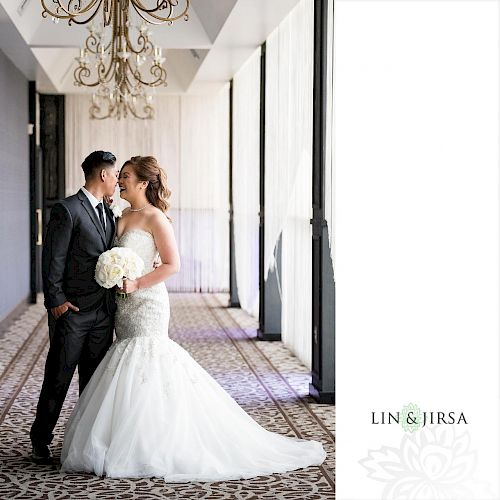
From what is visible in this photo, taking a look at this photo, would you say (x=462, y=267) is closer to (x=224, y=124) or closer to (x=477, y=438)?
(x=477, y=438)

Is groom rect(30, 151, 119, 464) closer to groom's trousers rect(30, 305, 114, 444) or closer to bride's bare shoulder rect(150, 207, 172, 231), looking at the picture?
groom's trousers rect(30, 305, 114, 444)

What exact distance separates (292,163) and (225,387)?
226 cm

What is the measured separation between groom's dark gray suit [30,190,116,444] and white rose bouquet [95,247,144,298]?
15cm

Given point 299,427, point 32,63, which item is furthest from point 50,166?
point 299,427

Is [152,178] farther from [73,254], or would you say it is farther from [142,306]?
[142,306]

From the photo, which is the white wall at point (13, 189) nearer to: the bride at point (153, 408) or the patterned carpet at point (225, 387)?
the patterned carpet at point (225, 387)

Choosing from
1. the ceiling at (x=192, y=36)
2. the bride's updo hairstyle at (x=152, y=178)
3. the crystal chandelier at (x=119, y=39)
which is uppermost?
the ceiling at (x=192, y=36)

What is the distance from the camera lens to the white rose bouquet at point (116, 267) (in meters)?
5.28

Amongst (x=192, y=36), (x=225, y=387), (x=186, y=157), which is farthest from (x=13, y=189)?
(x=225, y=387)

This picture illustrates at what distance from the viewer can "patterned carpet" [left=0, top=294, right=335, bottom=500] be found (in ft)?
16.3

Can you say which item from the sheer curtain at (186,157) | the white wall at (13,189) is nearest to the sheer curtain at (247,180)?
the sheer curtain at (186,157)

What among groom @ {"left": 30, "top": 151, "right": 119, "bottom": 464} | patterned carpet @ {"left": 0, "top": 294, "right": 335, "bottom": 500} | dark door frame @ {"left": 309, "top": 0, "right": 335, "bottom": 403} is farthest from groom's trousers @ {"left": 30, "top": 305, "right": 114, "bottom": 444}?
dark door frame @ {"left": 309, "top": 0, "right": 335, "bottom": 403}

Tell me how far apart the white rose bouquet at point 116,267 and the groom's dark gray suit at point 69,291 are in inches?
6.0

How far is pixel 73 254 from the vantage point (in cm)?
546
